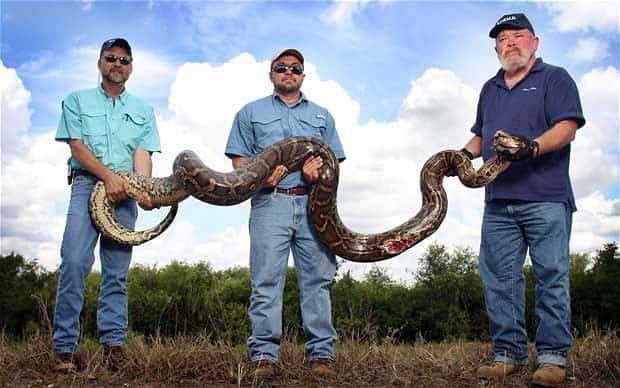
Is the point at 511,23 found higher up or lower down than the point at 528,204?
higher up

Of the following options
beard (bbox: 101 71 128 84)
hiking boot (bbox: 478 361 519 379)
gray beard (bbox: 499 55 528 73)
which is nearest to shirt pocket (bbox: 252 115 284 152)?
beard (bbox: 101 71 128 84)

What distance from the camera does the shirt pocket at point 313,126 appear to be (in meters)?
8.34

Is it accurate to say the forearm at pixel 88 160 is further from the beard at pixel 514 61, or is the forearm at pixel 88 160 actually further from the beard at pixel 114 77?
the beard at pixel 514 61

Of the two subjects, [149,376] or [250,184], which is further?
[149,376]

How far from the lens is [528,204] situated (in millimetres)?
8031

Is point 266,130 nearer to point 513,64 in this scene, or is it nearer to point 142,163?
point 142,163

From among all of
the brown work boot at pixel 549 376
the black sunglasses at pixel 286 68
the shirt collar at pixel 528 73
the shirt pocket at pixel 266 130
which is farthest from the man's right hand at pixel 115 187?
the brown work boot at pixel 549 376

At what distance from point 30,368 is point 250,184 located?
4.20 metres

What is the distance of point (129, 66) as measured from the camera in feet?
29.3

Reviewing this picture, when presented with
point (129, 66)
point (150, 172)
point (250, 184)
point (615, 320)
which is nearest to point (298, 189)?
point (250, 184)

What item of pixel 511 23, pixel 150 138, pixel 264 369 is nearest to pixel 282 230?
pixel 264 369

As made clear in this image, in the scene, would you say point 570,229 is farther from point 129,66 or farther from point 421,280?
point 421,280

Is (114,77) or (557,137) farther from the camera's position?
(114,77)

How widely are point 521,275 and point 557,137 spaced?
186 centimetres
